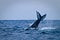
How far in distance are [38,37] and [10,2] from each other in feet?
2.50

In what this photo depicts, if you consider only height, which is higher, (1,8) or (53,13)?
(1,8)

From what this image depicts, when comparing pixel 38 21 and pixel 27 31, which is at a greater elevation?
pixel 38 21

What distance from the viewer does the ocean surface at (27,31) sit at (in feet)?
5.62

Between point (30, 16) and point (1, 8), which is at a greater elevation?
point (1, 8)

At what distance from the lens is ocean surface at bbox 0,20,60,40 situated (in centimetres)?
171

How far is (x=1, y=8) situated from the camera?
1.79 metres

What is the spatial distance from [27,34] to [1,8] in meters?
0.63

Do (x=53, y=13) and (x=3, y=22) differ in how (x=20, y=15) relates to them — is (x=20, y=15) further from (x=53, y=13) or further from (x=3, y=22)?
(x=53, y=13)

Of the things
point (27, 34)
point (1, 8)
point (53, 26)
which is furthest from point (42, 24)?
point (1, 8)

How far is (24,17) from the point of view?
5.74 ft

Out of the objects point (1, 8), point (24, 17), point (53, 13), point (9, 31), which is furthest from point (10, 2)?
point (53, 13)

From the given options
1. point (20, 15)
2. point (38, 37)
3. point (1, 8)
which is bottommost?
point (38, 37)

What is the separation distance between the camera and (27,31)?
5.66 feet

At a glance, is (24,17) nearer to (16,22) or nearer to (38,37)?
(16,22)
